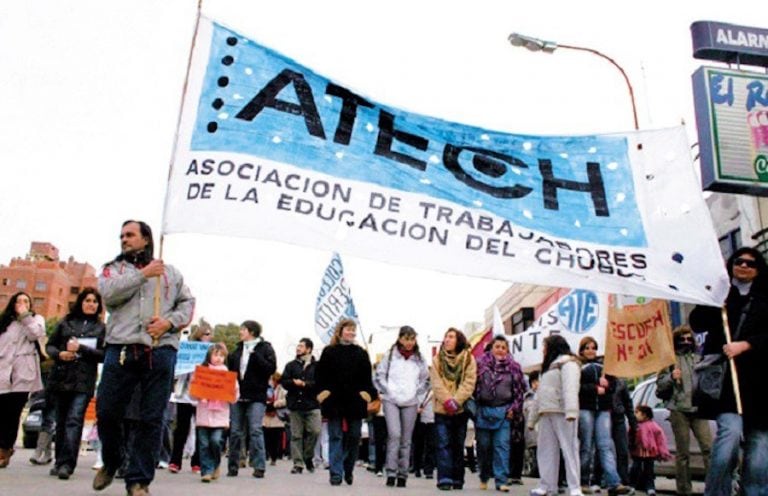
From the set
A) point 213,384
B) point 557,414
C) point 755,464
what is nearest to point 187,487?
point 213,384

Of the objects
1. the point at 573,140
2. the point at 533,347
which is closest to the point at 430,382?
the point at 573,140

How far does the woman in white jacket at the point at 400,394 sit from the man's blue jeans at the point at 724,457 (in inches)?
191

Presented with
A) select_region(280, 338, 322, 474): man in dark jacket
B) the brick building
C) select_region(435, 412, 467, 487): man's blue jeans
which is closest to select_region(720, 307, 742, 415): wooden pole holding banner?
select_region(435, 412, 467, 487): man's blue jeans

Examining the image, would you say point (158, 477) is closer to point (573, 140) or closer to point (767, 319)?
point (573, 140)

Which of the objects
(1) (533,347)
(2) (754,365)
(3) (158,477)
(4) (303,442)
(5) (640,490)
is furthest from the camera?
(1) (533,347)

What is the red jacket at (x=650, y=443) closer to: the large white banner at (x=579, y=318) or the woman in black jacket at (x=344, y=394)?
the woman in black jacket at (x=344, y=394)

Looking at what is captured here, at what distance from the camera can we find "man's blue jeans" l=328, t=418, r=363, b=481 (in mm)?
9742

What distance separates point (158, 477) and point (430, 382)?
3.36 metres

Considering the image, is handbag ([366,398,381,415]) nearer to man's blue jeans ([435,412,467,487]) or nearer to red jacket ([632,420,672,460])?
man's blue jeans ([435,412,467,487])

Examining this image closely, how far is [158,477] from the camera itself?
10211mm

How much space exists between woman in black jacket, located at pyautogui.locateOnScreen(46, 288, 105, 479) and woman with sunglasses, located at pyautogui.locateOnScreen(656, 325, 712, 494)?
→ 621cm

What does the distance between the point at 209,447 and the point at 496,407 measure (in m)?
3.38

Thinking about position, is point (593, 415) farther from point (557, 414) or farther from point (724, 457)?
point (724, 457)

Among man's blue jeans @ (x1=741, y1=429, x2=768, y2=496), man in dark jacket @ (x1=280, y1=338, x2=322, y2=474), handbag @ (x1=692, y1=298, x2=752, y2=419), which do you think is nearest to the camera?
man's blue jeans @ (x1=741, y1=429, x2=768, y2=496)
